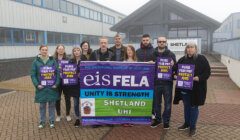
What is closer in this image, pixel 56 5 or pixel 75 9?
pixel 56 5

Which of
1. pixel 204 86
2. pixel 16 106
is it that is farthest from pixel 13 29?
pixel 204 86

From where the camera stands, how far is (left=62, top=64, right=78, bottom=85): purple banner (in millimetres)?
5969

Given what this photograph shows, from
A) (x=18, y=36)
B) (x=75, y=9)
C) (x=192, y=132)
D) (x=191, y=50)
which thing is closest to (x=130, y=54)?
(x=191, y=50)

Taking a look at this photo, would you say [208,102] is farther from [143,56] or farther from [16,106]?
[16,106]

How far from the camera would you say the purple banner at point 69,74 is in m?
5.97

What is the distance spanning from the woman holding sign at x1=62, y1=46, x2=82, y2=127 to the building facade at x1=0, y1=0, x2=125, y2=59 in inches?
583

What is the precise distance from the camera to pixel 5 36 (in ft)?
64.3

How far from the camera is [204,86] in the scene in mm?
5309

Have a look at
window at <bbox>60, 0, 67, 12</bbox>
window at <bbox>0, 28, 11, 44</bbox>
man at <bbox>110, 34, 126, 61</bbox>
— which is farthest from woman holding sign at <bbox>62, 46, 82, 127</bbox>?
window at <bbox>60, 0, 67, 12</bbox>

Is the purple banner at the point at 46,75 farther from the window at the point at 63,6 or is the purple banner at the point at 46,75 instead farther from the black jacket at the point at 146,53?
the window at the point at 63,6

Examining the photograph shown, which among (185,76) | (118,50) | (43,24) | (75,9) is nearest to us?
(185,76)

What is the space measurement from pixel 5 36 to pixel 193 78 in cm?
1761

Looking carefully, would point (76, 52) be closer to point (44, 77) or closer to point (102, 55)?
point (102, 55)

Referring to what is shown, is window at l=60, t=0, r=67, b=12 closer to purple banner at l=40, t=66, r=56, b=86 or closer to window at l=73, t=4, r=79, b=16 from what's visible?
window at l=73, t=4, r=79, b=16
